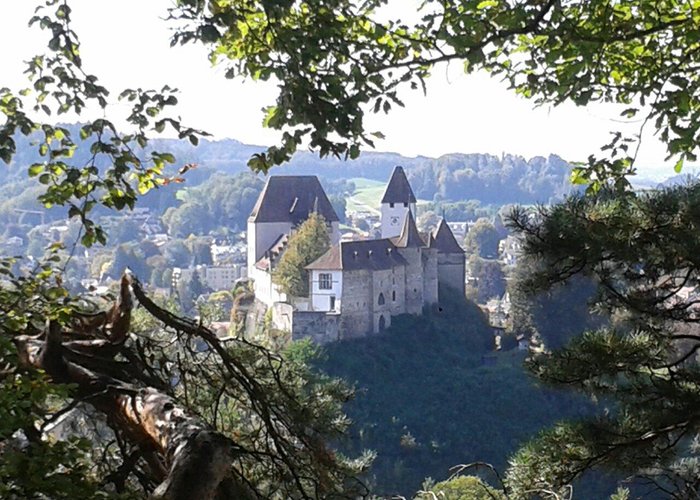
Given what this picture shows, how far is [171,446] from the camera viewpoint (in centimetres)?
161

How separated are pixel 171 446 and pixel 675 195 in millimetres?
2800

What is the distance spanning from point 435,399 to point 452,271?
7509 mm

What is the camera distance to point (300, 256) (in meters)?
34.8

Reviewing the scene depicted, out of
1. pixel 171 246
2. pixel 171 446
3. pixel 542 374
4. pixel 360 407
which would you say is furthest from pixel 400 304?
pixel 171 246

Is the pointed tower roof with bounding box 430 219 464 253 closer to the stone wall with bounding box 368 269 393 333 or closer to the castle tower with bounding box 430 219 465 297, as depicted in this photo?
the castle tower with bounding box 430 219 465 297

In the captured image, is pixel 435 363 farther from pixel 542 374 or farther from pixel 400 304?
pixel 542 374

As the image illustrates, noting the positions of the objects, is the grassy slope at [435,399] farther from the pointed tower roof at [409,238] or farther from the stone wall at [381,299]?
the pointed tower roof at [409,238]

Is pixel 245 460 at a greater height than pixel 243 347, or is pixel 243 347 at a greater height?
pixel 243 347

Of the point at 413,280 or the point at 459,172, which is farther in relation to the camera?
the point at 459,172

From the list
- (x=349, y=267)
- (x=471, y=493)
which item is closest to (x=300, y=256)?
(x=349, y=267)

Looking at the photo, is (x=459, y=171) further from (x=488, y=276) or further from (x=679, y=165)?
(x=679, y=165)

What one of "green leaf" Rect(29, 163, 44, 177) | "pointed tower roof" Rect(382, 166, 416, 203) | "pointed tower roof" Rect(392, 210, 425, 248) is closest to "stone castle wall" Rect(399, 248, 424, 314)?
Answer: "pointed tower roof" Rect(392, 210, 425, 248)

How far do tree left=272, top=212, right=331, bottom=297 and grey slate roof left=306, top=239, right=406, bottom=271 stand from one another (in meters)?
1.03

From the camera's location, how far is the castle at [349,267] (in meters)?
32.5
